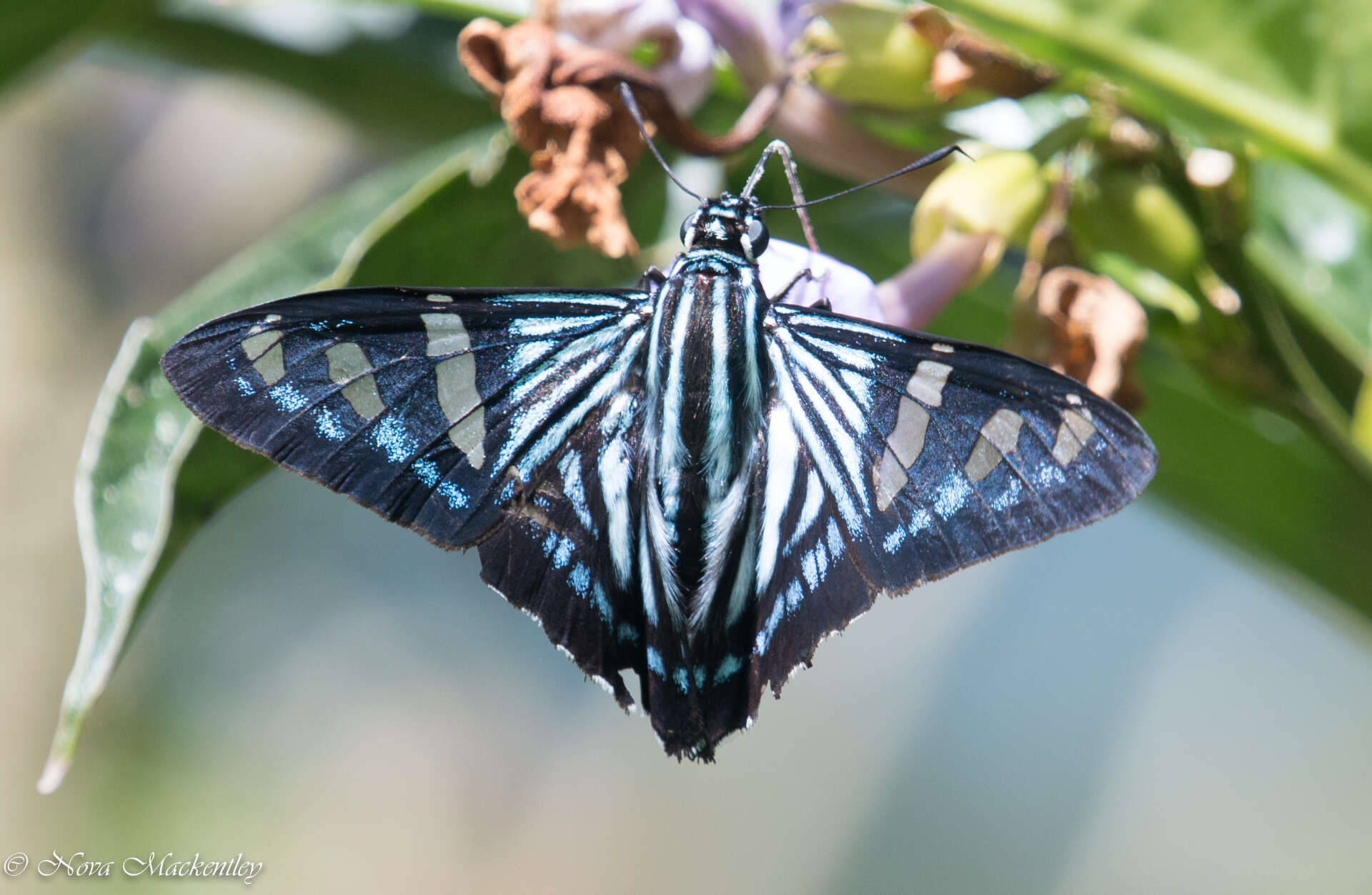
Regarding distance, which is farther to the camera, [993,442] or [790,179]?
[790,179]

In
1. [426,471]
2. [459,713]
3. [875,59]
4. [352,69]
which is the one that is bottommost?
[459,713]

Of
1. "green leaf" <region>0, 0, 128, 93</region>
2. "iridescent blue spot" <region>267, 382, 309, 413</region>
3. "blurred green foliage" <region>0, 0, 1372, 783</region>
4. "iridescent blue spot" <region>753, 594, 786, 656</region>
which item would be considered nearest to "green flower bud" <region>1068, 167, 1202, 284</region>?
"blurred green foliage" <region>0, 0, 1372, 783</region>

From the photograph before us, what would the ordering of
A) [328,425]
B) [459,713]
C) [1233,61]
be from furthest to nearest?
1. [459,713]
2. [328,425]
3. [1233,61]

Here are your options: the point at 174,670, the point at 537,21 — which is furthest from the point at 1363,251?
the point at 174,670

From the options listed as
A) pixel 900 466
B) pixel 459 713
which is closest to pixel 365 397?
pixel 900 466

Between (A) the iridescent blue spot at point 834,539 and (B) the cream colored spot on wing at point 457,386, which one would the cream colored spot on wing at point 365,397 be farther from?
(A) the iridescent blue spot at point 834,539

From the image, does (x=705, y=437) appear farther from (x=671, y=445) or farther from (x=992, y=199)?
(x=992, y=199)

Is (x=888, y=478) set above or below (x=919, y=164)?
below

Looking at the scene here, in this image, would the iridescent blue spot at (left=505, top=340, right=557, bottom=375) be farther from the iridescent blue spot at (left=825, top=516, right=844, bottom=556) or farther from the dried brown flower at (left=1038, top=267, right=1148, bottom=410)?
the dried brown flower at (left=1038, top=267, right=1148, bottom=410)
